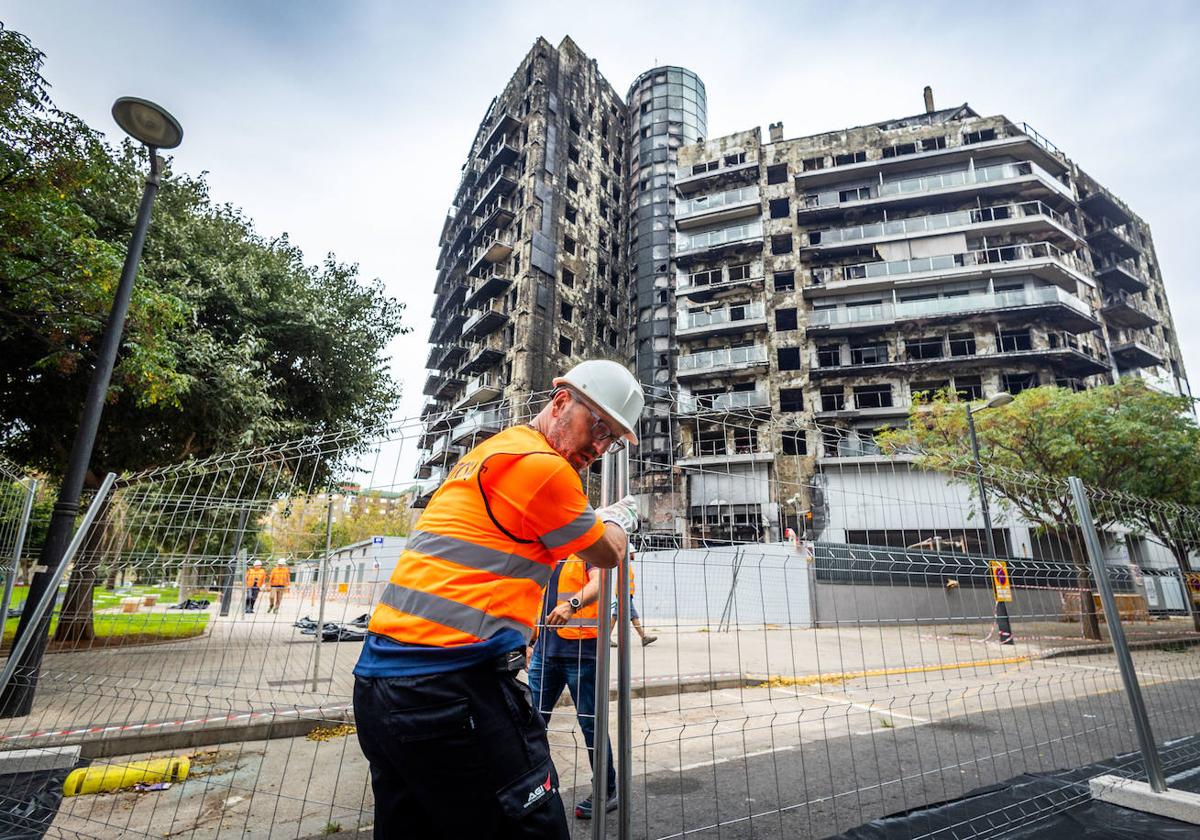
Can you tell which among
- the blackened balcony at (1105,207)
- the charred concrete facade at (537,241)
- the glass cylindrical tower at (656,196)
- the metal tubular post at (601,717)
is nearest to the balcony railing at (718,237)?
the glass cylindrical tower at (656,196)

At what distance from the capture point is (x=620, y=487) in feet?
9.78

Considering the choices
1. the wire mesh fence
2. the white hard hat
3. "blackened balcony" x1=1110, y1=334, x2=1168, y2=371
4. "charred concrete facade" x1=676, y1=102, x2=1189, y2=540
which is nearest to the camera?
the white hard hat

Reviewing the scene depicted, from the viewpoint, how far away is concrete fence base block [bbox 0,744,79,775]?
418 cm

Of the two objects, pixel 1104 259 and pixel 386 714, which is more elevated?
pixel 1104 259

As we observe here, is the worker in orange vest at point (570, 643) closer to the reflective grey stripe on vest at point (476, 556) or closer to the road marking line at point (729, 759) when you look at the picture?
the road marking line at point (729, 759)

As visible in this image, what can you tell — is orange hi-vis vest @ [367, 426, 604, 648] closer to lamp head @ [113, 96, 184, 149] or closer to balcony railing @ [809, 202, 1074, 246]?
lamp head @ [113, 96, 184, 149]

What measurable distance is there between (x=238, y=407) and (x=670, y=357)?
34.4m

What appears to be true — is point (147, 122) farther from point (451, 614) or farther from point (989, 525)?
point (989, 525)

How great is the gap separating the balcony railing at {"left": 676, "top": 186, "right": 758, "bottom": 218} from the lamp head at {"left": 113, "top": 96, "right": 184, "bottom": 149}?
3937 cm

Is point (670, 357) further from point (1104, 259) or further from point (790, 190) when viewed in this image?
point (1104, 259)

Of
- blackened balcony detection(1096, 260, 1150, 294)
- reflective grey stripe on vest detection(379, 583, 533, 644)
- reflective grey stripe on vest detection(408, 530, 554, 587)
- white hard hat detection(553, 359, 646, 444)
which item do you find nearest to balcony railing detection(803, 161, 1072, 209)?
blackened balcony detection(1096, 260, 1150, 294)

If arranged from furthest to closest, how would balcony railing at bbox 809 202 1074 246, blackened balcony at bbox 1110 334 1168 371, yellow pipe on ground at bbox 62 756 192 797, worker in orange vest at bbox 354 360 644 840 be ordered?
1. blackened balcony at bbox 1110 334 1168 371
2. balcony railing at bbox 809 202 1074 246
3. yellow pipe on ground at bbox 62 756 192 797
4. worker in orange vest at bbox 354 360 644 840

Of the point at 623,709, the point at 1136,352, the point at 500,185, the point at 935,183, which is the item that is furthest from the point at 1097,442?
the point at 500,185

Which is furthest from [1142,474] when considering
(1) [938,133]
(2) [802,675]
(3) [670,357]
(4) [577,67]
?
(4) [577,67]
